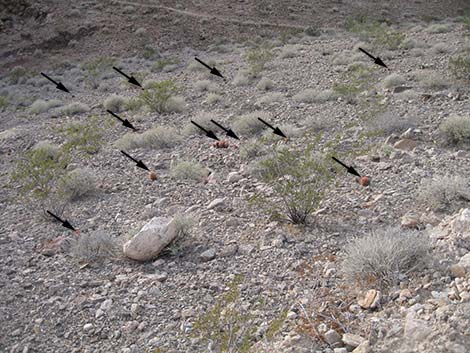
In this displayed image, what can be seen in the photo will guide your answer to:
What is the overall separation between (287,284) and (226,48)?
71.4ft

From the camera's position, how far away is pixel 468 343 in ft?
10.7

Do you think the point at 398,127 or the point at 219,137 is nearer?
the point at 398,127

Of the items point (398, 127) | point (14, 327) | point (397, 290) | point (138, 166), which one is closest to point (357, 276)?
point (397, 290)

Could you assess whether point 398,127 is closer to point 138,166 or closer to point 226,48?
point 138,166

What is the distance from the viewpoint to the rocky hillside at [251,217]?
422cm

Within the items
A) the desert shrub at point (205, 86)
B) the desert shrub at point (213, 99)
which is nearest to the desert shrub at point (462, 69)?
the desert shrub at point (213, 99)

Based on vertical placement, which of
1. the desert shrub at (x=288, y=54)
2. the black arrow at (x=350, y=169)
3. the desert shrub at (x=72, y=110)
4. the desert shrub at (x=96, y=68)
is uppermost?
the black arrow at (x=350, y=169)

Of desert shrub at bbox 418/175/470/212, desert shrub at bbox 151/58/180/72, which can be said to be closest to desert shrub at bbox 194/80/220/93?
desert shrub at bbox 151/58/180/72

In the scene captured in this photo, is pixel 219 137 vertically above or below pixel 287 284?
below

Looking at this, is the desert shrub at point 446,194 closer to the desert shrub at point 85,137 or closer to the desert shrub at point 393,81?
the desert shrub at point 393,81

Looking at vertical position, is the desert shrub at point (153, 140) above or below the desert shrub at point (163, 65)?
above

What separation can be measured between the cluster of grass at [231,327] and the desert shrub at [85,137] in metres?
6.57

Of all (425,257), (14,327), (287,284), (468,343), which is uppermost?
(468,343)

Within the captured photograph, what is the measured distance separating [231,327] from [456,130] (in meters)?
5.15
